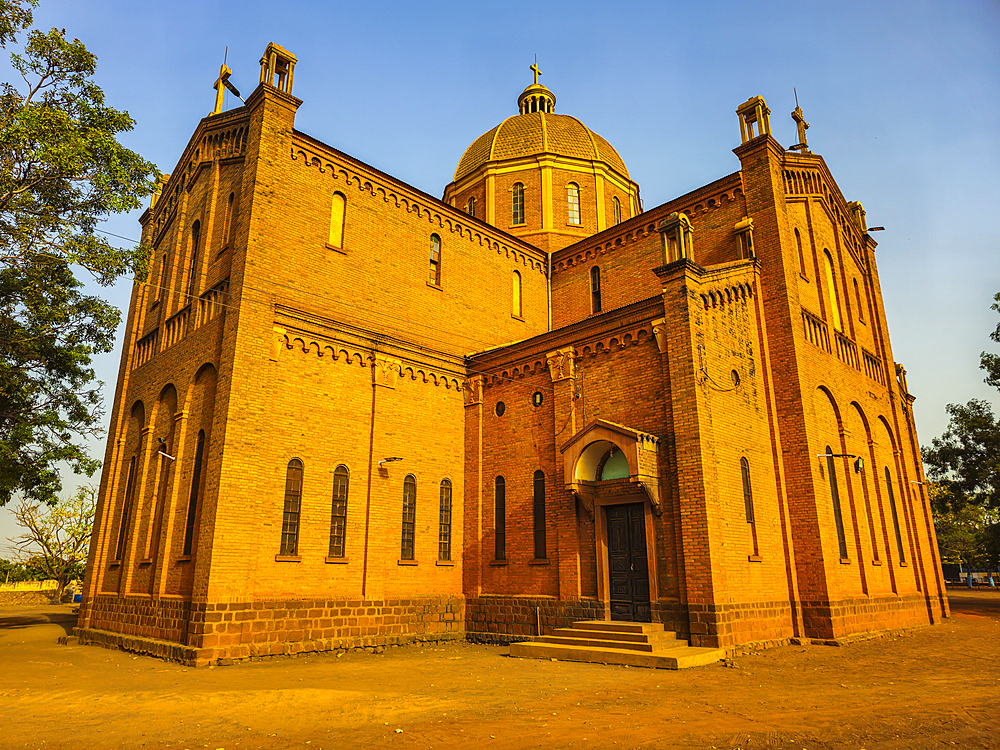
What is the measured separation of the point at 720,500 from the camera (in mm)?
14961

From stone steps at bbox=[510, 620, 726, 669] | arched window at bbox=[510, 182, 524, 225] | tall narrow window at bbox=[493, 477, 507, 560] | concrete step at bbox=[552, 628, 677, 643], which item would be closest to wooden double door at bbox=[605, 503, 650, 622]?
stone steps at bbox=[510, 620, 726, 669]

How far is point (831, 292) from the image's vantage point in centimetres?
2209

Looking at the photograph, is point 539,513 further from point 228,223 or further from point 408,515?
point 228,223

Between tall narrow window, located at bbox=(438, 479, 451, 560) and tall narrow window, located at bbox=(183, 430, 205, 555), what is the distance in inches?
259

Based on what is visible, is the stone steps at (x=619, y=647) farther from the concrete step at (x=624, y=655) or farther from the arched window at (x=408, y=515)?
the arched window at (x=408, y=515)

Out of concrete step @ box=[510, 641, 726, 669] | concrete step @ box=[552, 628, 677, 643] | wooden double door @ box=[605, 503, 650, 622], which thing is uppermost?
wooden double door @ box=[605, 503, 650, 622]

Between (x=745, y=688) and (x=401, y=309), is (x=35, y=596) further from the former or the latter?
(x=745, y=688)

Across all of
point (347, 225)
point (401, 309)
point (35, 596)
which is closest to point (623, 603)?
point (401, 309)

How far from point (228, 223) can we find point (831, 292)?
752 inches

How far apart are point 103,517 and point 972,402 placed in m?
39.0

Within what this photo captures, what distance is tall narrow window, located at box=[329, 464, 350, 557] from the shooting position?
16.7m

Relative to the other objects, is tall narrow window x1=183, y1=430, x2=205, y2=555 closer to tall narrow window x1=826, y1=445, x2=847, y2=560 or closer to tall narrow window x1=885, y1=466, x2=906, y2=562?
tall narrow window x1=826, y1=445, x2=847, y2=560

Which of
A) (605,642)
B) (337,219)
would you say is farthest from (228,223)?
(605,642)

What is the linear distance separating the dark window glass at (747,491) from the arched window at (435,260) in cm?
1086
